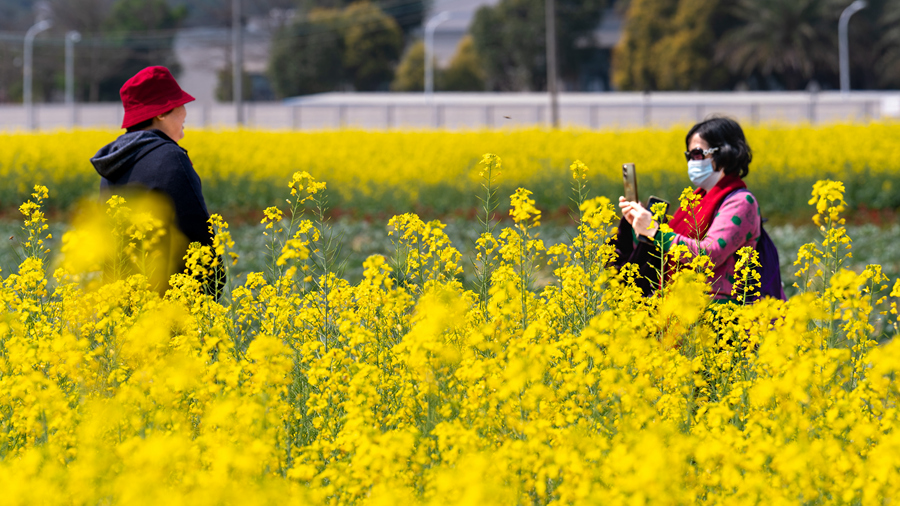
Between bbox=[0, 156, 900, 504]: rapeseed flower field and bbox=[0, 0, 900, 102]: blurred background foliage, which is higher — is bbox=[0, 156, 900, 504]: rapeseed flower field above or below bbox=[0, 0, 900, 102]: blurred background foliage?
below

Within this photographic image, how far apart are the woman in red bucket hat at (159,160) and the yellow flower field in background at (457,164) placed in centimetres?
849

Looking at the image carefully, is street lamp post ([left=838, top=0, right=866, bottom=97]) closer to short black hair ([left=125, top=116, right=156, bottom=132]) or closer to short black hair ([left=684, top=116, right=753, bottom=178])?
short black hair ([left=684, top=116, right=753, bottom=178])

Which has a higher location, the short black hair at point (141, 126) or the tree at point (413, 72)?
the tree at point (413, 72)

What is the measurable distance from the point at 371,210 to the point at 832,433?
9.79 m

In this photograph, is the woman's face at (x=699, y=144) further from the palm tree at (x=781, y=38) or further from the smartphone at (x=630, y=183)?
the palm tree at (x=781, y=38)

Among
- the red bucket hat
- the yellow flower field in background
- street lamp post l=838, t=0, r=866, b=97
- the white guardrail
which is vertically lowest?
the red bucket hat

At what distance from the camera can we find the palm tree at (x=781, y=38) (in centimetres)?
3894

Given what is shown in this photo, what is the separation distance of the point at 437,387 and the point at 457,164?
35.6 ft

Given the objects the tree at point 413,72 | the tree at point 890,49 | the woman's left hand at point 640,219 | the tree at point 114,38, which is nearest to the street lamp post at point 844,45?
the tree at point 890,49

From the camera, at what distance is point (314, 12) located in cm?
4909

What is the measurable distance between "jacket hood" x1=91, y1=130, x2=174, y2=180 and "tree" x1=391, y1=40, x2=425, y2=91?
40.6 m

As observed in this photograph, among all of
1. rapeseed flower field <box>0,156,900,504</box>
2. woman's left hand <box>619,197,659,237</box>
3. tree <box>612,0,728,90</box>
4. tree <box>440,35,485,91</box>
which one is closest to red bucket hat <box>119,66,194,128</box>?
rapeseed flower field <box>0,156,900,504</box>

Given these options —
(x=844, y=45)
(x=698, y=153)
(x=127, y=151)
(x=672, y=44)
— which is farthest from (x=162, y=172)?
(x=844, y=45)

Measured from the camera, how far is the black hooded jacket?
3268 mm
